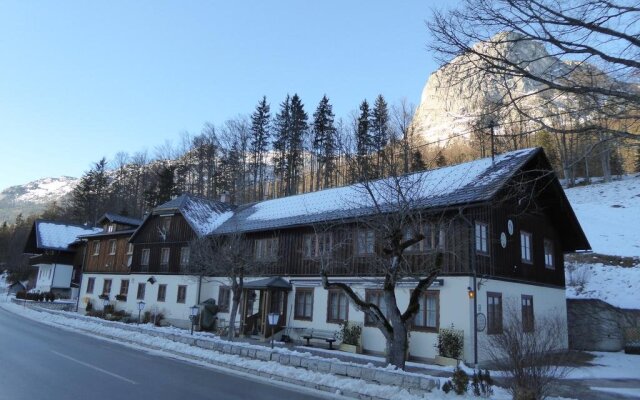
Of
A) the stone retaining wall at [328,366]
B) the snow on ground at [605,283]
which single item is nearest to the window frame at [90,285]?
the stone retaining wall at [328,366]

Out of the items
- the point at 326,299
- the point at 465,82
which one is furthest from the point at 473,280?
the point at 465,82

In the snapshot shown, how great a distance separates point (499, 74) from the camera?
9.73 m

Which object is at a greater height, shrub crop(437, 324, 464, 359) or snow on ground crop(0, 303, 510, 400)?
shrub crop(437, 324, 464, 359)

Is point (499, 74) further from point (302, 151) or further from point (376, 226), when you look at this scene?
point (302, 151)

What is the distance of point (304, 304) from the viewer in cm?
2395

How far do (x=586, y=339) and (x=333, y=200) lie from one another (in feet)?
48.8

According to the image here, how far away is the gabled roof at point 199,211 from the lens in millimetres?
32438

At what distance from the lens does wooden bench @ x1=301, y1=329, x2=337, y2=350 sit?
21020 millimetres

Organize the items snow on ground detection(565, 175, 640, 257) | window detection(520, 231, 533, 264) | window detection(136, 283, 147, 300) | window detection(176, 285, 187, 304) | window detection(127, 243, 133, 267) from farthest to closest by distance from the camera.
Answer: window detection(127, 243, 133, 267) → snow on ground detection(565, 175, 640, 257) → window detection(136, 283, 147, 300) → window detection(176, 285, 187, 304) → window detection(520, 231, 533, 264)

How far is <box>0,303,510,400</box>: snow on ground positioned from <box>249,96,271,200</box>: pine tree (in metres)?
→ 28.4

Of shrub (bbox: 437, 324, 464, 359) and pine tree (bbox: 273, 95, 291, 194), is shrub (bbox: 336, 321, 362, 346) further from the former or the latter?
pine tree (bbox: 273, 95, 291, 194)

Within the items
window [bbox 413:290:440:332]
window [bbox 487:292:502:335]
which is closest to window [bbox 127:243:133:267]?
window [bbox 413:290:440:332]

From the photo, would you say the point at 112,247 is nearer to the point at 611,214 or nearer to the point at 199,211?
the point at 199,211

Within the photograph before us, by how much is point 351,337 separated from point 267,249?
27.7 feet
